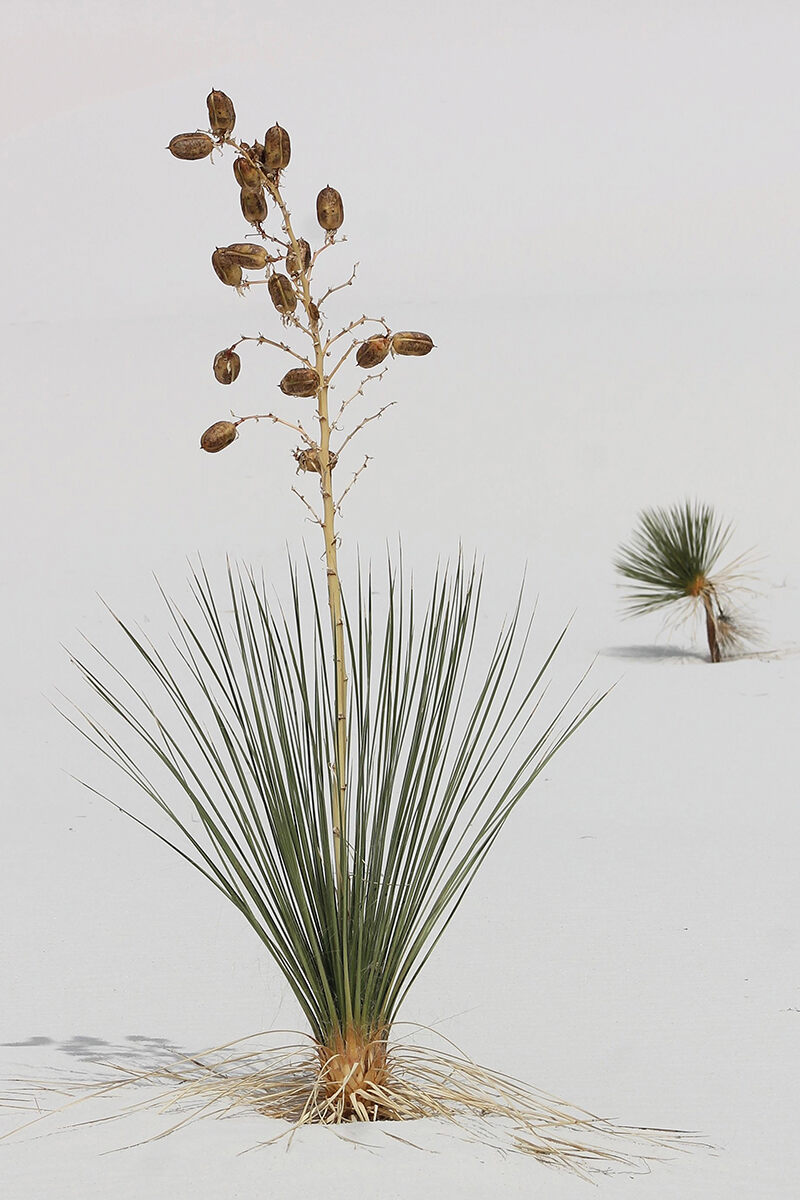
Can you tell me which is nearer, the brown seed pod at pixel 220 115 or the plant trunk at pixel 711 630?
the brown seed pod at pixel 220 115

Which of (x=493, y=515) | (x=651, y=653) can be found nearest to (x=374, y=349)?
(x=651, y=653)

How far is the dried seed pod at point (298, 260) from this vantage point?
7.45 ft

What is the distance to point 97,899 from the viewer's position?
4180mm

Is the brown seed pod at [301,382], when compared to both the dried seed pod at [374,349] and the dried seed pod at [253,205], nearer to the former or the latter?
the dried seed pod at [374,349]

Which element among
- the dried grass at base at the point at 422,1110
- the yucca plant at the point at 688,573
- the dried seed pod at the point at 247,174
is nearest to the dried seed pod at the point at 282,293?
the dried seed pod at the point at 247,174

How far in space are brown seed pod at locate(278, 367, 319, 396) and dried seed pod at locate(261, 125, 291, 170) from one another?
0.32 metres

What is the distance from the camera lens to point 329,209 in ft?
7.36

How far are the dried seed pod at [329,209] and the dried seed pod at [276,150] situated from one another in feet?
0.24

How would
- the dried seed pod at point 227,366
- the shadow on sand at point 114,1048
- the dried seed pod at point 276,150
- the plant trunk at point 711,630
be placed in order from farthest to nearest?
the plant trunk at point 711,630, the shadow on sand at point 114,1048, the dried seed pod at point 276,150, the dried seed pod at point 227,366

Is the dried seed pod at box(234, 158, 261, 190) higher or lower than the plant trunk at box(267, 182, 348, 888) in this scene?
higher

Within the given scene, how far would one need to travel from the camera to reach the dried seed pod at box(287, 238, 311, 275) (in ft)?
7.45

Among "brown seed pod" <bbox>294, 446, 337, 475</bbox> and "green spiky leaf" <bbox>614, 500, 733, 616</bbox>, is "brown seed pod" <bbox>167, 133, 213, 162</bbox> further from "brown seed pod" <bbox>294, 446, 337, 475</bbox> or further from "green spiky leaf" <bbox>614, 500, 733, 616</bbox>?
"green spiky leaf" <bbox>614, 500, 733, 616</bbox>

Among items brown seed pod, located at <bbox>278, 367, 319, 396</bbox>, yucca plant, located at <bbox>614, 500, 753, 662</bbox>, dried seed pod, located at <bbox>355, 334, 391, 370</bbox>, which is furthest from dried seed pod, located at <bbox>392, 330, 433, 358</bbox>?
yucca plant, located at <bbox>614, 500, 753, 662</bbox>

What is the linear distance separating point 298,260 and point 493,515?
37.9 feet
